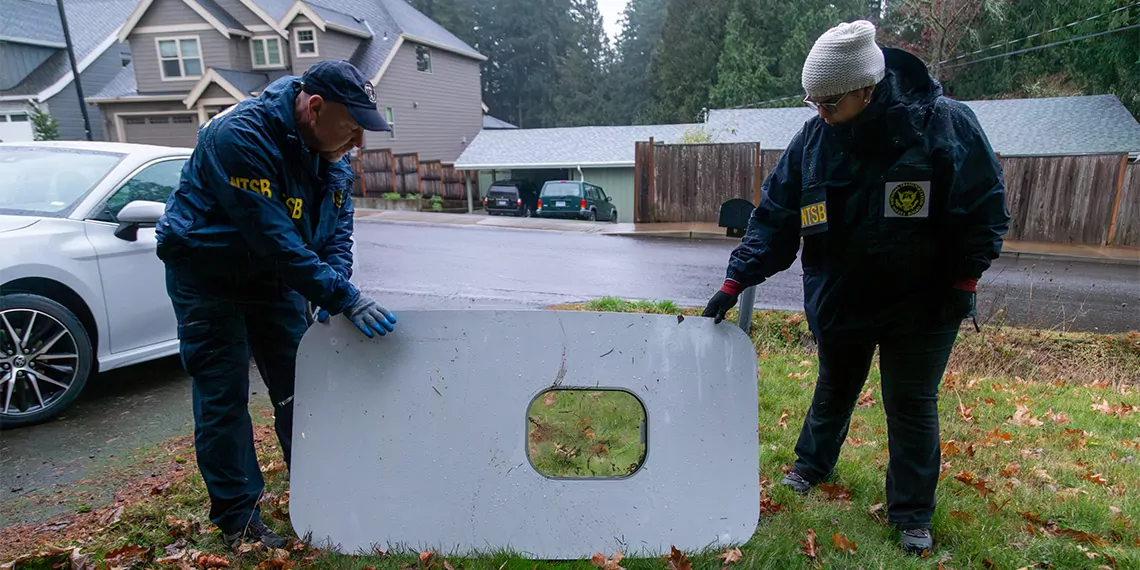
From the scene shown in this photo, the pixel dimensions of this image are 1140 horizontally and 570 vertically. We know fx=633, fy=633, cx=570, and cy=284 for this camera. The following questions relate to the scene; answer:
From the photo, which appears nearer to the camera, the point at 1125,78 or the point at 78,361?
the point at 78,361

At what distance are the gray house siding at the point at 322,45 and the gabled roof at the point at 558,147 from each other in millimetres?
5887

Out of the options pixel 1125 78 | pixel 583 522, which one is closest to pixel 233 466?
pixel 583 522

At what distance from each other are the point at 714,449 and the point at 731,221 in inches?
41.7

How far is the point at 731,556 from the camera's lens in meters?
2.26

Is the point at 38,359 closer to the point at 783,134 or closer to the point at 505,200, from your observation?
the point at 505,200

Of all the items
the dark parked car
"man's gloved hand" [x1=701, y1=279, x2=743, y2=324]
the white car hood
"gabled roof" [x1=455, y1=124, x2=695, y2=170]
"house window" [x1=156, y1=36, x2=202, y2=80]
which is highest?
"house window" [x1=156, y1=36, x2=202, y2=80]

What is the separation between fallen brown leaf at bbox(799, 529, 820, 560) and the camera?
2.35m

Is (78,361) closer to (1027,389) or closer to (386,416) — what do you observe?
(386,416)

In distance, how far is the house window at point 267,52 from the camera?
922 inches

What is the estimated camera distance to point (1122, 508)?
2.76 meters

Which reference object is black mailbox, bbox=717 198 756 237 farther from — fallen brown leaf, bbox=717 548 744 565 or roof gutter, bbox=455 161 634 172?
roof gutter, bbox=455 161 634 172

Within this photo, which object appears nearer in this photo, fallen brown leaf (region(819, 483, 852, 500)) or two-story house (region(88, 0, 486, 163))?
fallen brown leaf (region(819, 483, 852, 500))

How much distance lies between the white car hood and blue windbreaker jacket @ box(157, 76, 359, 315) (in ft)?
6.55

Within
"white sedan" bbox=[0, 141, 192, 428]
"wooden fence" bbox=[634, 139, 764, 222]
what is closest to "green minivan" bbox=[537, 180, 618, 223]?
"wooden fence" bbox=[634, 139, 764, 222]
